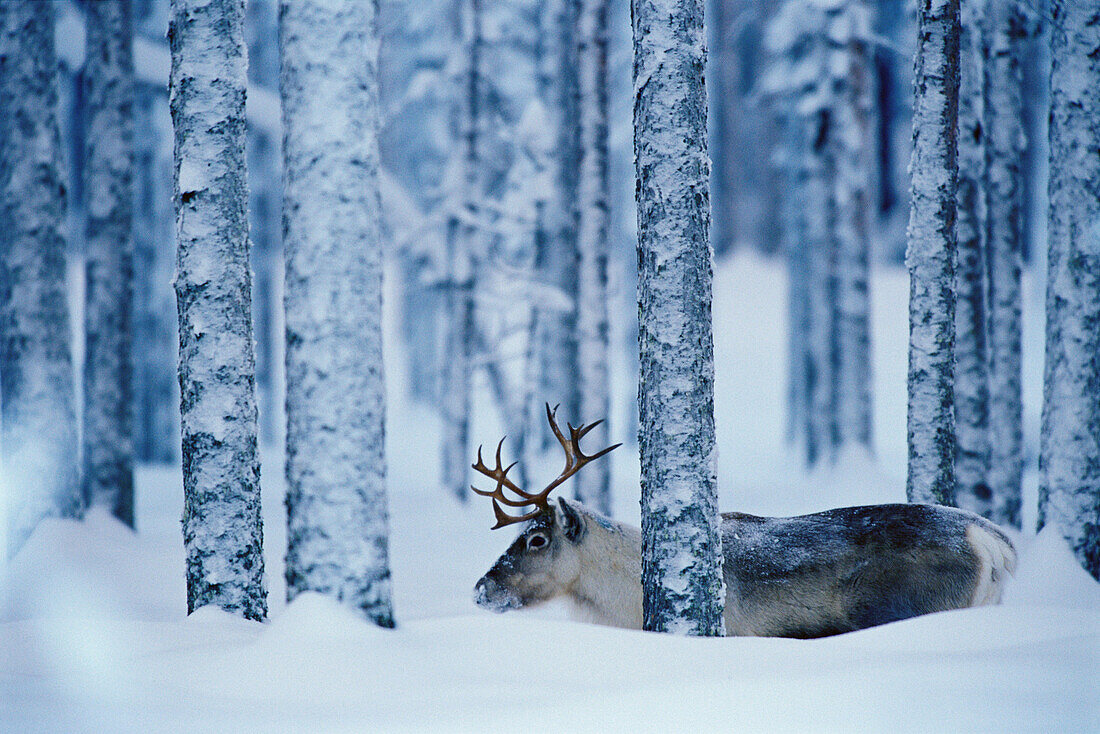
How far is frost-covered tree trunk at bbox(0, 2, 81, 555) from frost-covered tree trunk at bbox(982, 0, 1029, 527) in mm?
8617

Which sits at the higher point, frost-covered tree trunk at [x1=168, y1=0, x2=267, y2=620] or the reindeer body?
frost-covered tree trunk at [x1=168, y1=0, x2=267, y2=620]

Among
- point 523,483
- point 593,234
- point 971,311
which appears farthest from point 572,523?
point 523,483

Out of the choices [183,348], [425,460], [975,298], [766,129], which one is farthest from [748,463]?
[766,129]

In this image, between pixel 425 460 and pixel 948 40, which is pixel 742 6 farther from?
pixel 948 40

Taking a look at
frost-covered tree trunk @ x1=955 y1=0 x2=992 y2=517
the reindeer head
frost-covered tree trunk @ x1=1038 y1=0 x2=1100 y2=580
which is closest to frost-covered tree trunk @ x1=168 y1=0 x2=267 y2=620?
the reindeer head

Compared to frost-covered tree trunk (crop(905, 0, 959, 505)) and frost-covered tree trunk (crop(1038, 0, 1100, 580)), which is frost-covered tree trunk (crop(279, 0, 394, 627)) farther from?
frost-covered tree trunk (crop(1038, 0, 1100, 580))

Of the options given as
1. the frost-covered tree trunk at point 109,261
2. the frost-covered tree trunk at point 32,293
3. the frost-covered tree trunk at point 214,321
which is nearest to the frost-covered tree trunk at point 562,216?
the frost-covered tree trunk at point 109,261

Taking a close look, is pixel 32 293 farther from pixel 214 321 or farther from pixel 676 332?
pixel 676 332

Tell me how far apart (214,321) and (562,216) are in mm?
9502

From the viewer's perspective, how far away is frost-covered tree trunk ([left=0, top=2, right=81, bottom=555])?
801cm

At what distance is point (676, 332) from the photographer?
184 inches

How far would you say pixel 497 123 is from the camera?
15750mm

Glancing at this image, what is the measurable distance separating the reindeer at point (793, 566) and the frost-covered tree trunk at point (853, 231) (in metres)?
9.46

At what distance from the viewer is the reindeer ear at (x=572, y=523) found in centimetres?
605
